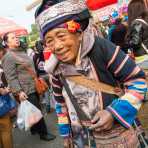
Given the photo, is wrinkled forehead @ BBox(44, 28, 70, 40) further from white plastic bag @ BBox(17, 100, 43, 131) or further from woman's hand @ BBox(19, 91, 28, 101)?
woman's hand @ BBox(19, 91, 28, 101)

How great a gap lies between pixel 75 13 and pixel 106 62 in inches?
14.1

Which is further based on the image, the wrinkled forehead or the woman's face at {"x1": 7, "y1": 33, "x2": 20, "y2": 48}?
the woman's face at {"x1": 7, "y1": 33, "x2": 20, "y2": 48}

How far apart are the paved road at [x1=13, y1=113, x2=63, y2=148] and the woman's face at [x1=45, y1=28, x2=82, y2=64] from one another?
3891 mm

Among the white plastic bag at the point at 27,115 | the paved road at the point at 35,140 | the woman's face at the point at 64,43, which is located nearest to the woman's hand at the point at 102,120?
the woman's face at the point at 64,43

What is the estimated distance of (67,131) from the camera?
2912 millimetres

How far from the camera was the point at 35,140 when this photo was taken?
701 centimetres

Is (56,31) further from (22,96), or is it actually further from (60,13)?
(22,96)

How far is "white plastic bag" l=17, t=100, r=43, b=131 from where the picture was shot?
5.91 m

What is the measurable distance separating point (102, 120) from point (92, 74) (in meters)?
0.31

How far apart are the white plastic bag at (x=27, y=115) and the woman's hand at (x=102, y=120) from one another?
3.52 metres

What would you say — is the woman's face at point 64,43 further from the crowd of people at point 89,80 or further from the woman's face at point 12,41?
the woman's face at point 12,41

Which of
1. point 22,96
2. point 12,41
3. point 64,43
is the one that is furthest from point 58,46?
point 12,41

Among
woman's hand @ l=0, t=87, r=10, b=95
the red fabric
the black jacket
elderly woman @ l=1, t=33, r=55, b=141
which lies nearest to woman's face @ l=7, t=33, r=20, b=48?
elderly woman @ l=1, t=33, r=55, b=141

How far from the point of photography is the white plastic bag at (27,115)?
5905 millimetres
